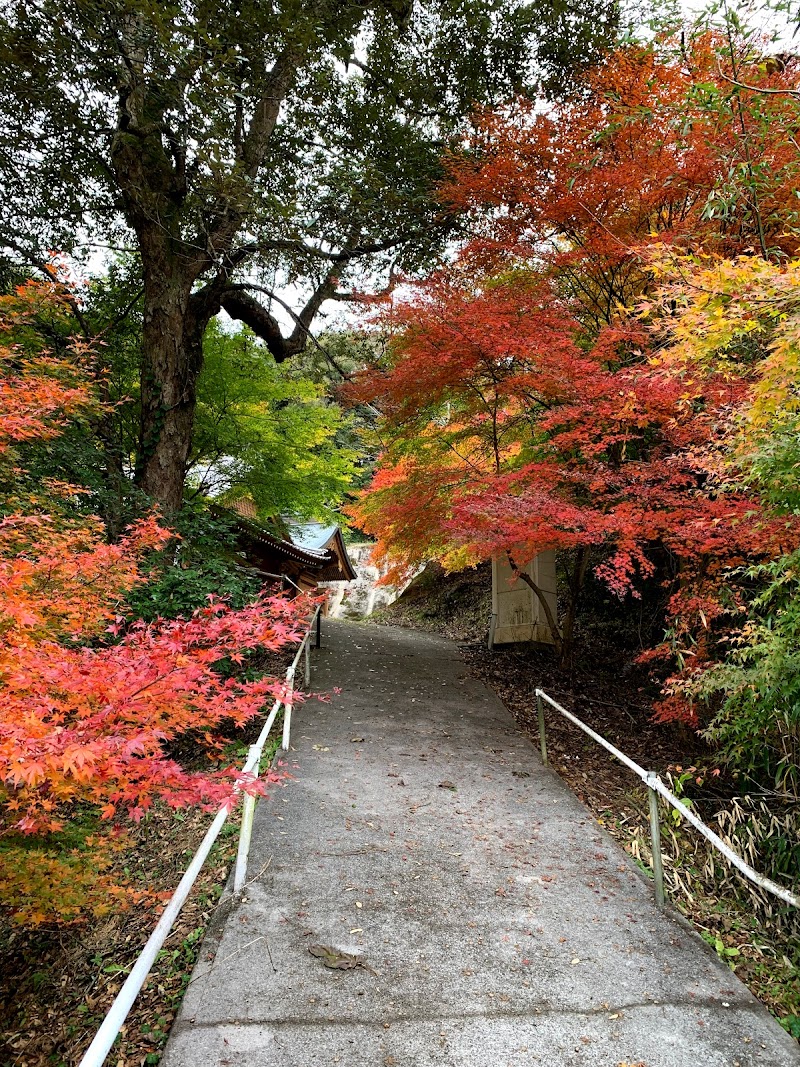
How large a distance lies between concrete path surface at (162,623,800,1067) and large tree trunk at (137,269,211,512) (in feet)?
14.3

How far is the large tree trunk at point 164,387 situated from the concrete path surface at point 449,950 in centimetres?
437

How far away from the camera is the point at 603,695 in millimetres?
9391

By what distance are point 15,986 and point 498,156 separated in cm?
898

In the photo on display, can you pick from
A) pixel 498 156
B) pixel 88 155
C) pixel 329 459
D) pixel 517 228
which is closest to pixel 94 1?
pixel 88 155

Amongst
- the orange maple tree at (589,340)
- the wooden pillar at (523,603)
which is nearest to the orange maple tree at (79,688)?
the orange maple tree at (589,340)

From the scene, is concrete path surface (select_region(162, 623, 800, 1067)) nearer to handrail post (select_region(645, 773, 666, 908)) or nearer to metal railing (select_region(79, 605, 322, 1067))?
handrail post (select_region(645, 773, 666, 908))

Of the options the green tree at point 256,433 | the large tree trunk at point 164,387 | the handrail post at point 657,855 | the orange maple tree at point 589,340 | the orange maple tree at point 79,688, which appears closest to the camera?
the orange maple tree at point 79,688

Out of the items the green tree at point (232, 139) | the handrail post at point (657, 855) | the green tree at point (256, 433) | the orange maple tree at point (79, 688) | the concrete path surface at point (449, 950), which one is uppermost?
the green tree at point (232, 139)

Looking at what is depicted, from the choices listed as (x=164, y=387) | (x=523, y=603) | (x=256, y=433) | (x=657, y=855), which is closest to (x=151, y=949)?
(x=657, y=855)

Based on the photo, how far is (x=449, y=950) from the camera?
3131 mm

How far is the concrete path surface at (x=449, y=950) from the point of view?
2.50 m

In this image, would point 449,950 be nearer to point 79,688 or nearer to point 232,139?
point 79,688

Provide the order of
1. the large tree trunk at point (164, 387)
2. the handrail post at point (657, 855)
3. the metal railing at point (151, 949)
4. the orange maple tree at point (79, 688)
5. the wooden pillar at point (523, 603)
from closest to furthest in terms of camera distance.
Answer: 1. the metal railing at point (151, 949)
2. the orange maple tree at point (79, 688)
3. the handrail post at point (657, 855)
4. the large tree trunk at point (164, 387)
5. the wooden pillar at point (523, 603)

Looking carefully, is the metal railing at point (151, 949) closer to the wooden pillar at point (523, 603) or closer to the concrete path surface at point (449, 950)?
the concrete path surface at point (449, 950)
